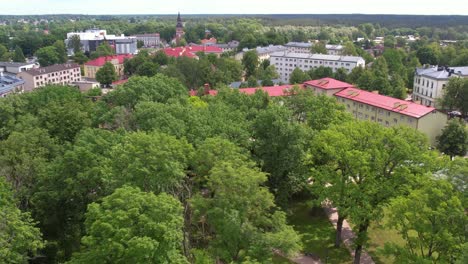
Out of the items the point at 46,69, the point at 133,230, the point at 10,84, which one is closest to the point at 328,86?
the point at 133,230

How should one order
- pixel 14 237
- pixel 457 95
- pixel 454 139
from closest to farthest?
pixel 14 237 → pixel 454 139 → pixel 457 95

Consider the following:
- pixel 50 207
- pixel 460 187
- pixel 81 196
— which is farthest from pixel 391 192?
pixel 50 207

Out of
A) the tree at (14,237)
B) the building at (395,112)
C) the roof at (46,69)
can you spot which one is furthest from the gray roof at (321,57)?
the tree at (14,237)

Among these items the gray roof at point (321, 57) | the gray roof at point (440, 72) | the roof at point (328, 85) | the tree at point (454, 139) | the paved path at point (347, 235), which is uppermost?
the gray roof at point (321, 57)

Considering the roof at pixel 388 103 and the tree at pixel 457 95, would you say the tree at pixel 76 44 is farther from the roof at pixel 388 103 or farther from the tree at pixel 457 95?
the tree at pixel 457 95

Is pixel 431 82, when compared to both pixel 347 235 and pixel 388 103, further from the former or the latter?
pixel 347 235

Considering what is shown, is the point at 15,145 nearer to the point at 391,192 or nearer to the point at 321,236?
the point at 321,236
